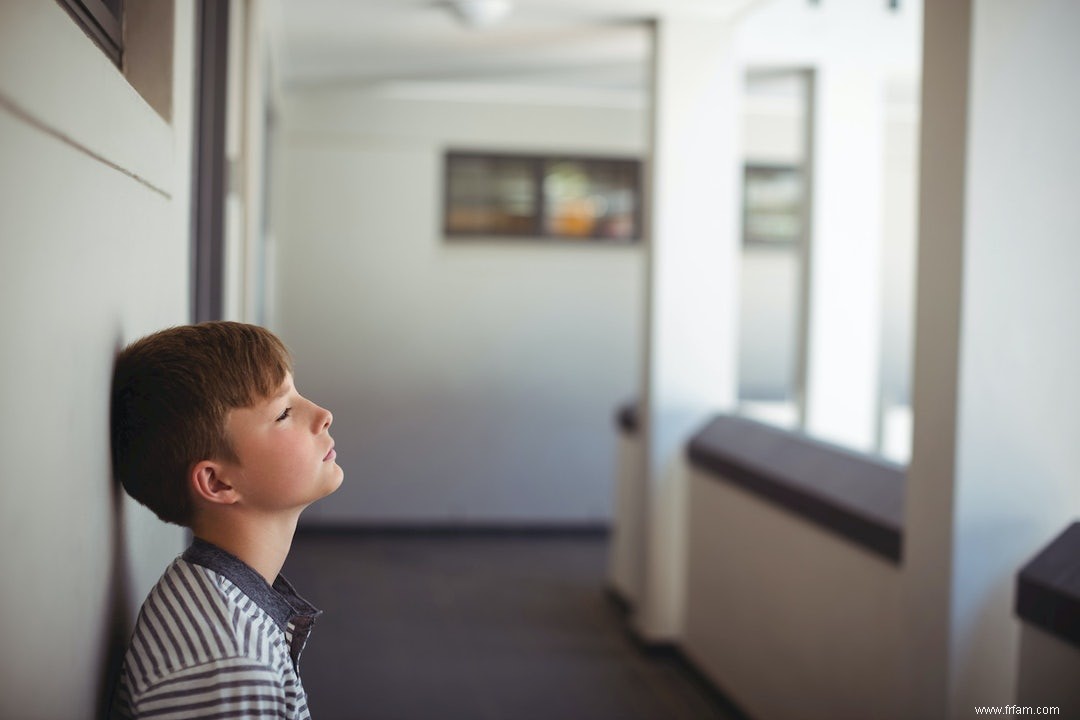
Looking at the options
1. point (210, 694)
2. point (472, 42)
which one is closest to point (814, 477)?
point (210, 694)

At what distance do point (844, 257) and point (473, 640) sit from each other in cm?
215

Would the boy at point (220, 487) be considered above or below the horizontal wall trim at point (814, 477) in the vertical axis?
above

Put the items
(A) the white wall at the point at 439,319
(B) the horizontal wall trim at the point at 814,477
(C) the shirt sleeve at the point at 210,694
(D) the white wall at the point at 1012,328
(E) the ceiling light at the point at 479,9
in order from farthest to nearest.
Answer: (A) the white wall at the point at 439,319 → (E) the ceiling light at the point at 479,9 → (B) the horizontal wall trim at the point at 814,477 → (D) the white wall at the point at 1012,328 → (C) the shirt sleeve at the point at 210,694

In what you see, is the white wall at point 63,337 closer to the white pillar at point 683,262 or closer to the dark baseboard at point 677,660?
the dark baseboard at point 677,660

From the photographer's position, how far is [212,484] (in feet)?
3.22

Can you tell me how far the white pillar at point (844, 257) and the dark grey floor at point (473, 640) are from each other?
4.11ft

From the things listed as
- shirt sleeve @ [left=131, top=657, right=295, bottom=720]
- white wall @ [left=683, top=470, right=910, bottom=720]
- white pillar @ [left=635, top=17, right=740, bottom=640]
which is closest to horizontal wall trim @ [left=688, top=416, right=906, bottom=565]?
white wall @ [left=683, top=470, right=910, bottom=720]

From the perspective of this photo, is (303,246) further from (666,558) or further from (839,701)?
(839,701)

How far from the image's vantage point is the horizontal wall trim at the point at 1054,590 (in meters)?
1.55

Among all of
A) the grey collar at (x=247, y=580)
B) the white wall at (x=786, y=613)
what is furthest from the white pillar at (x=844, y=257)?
the grey collar at (x=247, y=580)

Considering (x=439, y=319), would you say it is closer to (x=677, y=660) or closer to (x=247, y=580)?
(x=677, y=660)

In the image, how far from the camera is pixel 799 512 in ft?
9.04

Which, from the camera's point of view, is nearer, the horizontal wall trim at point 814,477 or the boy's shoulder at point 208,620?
the boy's shoulder at point 208,620

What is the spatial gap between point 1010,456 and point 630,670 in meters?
2.08
